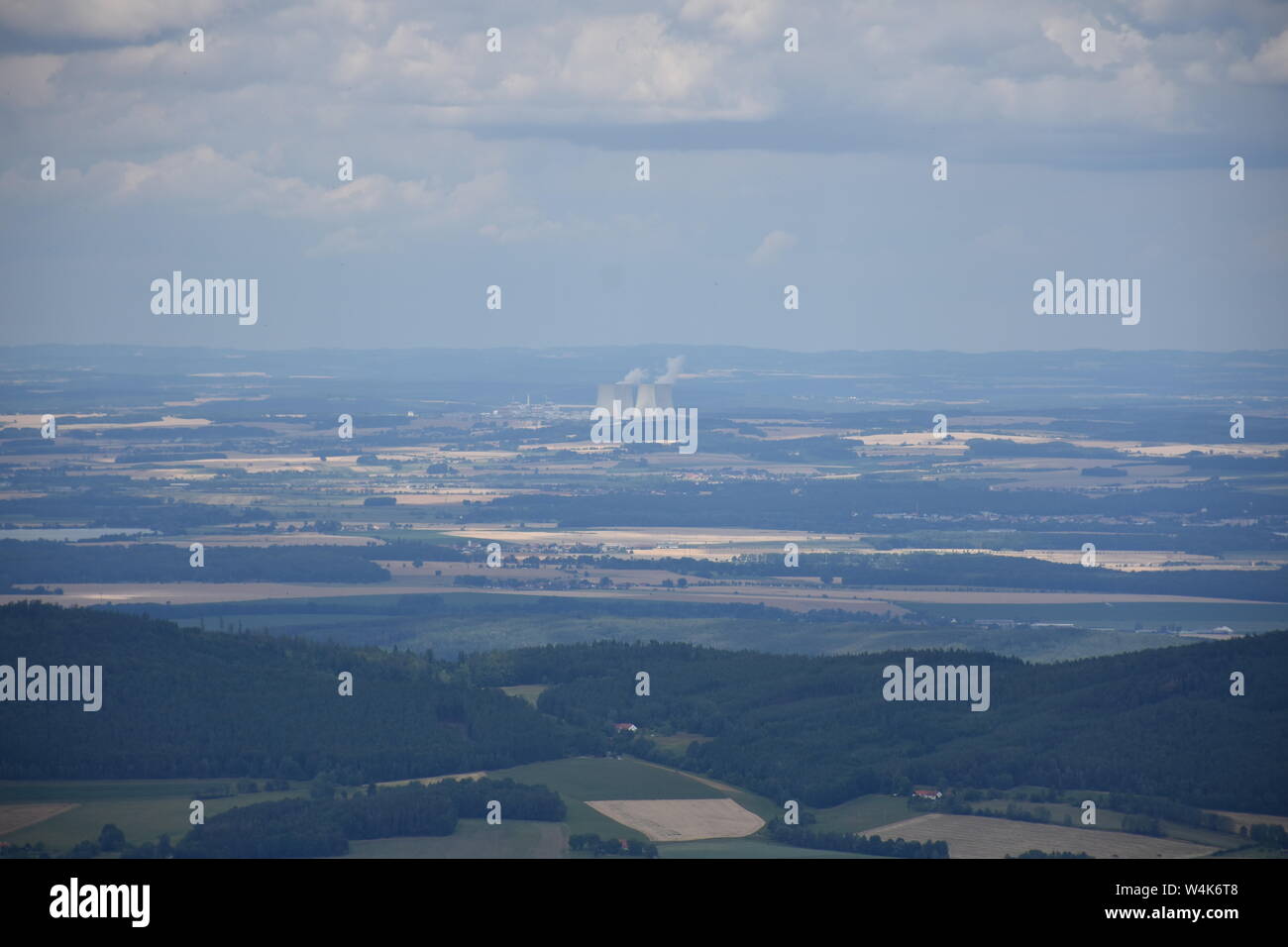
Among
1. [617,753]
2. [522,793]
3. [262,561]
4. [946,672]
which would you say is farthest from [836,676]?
[262,561]

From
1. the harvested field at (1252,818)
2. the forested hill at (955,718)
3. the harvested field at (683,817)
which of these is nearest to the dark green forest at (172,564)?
the forested hill at (955,718)

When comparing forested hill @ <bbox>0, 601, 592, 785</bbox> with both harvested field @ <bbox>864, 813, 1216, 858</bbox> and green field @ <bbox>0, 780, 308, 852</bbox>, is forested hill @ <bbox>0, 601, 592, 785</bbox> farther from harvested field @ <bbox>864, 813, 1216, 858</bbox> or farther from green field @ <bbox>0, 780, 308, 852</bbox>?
harvested field @ <bbox>864, 813, 1216, 858</bbox>

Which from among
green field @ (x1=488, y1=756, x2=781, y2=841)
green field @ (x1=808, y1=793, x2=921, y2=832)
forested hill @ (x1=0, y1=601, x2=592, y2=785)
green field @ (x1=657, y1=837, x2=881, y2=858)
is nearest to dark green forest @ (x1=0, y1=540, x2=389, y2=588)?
forested hill @ (x1=0, y1=601, x2=592, y2=785)

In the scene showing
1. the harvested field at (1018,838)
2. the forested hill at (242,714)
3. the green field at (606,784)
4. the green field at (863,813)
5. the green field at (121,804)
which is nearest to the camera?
the harvested field at (1018,838)

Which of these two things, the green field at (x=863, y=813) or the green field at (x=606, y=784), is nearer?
the green field at (x=863, y=813)

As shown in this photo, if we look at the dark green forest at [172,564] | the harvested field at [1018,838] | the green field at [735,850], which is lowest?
the harvested field at [1018,838]

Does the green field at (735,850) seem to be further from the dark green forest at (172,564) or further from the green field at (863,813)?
the dark green forest at (172,564)
